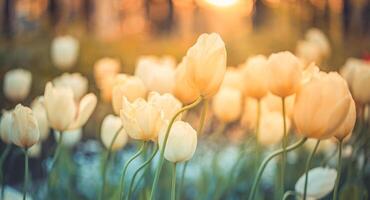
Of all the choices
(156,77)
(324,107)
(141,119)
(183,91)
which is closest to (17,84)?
(156,77)

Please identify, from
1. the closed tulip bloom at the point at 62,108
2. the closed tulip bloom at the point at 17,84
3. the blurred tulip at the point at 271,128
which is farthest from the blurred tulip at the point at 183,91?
the closed tulip bloom at the point at 17,84

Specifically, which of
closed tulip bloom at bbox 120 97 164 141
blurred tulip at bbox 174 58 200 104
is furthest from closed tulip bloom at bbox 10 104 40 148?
blurred tulip at bbox 174 58 200 104

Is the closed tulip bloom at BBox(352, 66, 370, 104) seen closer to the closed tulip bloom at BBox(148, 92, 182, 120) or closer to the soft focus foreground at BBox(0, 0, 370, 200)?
the soft focus foreground at BBox(0, 0, 370, 200)

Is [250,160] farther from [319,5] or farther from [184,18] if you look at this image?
[184,18]

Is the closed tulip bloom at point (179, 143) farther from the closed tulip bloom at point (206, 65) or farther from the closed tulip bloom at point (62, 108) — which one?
the closed tulip bloom at point (62, 108)

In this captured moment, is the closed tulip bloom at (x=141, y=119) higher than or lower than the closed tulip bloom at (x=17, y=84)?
higher

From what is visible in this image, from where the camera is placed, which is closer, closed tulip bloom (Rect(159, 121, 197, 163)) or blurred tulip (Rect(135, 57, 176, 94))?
closed tulip bloom (Rect(159, 121, 197, 163))

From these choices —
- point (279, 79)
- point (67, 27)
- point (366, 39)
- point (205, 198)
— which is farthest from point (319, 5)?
point (279, 79)
